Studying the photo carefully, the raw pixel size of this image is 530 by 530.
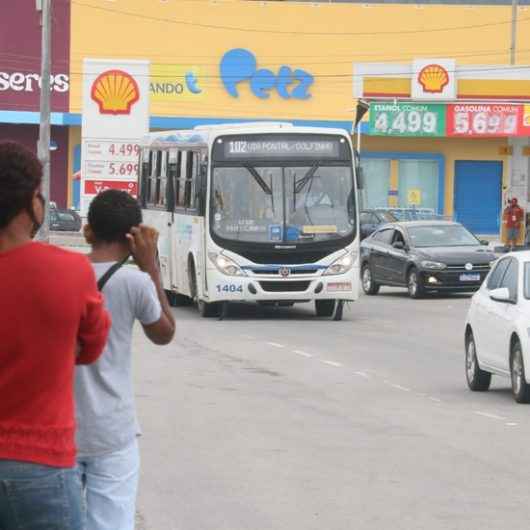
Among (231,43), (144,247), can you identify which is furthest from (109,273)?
(231,43)

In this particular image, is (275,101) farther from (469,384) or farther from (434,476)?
(434,476)

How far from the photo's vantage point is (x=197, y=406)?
1457cm

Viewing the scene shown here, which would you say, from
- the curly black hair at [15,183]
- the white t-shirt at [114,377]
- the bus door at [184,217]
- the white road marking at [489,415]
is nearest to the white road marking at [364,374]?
the white road marking at [489,415]

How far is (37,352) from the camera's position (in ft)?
15.1

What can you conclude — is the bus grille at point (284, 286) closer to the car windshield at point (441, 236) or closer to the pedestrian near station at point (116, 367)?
the car windshield at point (441, 236)

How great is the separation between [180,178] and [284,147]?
2595 mm

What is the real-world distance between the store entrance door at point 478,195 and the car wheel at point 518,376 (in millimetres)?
51252

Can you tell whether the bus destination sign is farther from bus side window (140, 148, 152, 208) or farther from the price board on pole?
the price board on pole

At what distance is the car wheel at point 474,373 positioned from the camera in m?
16.7

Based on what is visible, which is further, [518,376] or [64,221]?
[64,221]

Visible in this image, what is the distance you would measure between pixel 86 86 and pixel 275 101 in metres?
28.9

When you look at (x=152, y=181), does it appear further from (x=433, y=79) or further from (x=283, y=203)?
(x=433, y=79)

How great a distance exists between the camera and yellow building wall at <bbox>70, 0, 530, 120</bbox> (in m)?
67.8

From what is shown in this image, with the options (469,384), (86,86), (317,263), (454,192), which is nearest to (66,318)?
(469,384)
